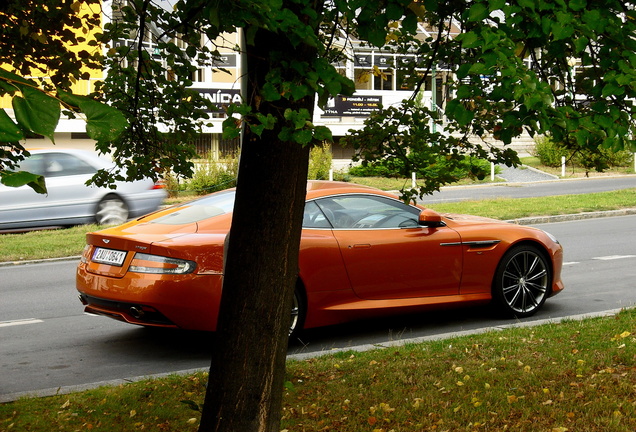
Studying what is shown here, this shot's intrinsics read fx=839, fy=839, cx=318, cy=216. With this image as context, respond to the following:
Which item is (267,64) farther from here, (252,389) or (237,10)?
(252,389)

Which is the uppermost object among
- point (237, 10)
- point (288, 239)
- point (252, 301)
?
point (237, 10)

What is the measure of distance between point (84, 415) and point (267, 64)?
274 cm

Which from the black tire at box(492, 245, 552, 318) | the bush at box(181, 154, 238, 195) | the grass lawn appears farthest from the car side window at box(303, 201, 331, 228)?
the bush at box(181, 154, 238, 195)

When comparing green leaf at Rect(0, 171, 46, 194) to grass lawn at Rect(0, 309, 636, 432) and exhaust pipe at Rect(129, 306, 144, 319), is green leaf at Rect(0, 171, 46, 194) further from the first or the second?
exhaust pipe at Rect(129, 306, 144, 319)

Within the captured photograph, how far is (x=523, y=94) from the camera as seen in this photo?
3.38 metres

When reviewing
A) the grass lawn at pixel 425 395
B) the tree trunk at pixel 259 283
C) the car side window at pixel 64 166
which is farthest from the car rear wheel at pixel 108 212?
the tree trunk at pixel 259 283

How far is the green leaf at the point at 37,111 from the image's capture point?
191cm

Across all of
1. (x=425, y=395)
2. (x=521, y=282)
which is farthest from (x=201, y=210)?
(x=521, y=282)

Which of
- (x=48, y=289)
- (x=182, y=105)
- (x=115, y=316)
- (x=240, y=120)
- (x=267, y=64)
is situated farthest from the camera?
(x=48, y=289)

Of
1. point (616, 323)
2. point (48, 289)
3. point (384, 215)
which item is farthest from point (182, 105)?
point (48, 289)

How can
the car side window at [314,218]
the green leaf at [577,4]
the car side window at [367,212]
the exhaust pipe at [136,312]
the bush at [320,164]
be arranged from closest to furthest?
the green leaf at [577,4], the exhaust pipe at [136,312], the car side window at [314,218], the car side window at [367,212], the bush at [320,164]

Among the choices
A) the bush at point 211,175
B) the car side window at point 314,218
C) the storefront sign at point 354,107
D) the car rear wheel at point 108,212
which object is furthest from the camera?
the storefront sign at point 354,107

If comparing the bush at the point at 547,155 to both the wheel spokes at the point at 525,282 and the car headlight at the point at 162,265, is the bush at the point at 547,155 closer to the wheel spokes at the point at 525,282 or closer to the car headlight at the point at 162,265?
the wheel spokes at the point at 525,282

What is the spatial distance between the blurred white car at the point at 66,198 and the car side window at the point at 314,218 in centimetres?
888
